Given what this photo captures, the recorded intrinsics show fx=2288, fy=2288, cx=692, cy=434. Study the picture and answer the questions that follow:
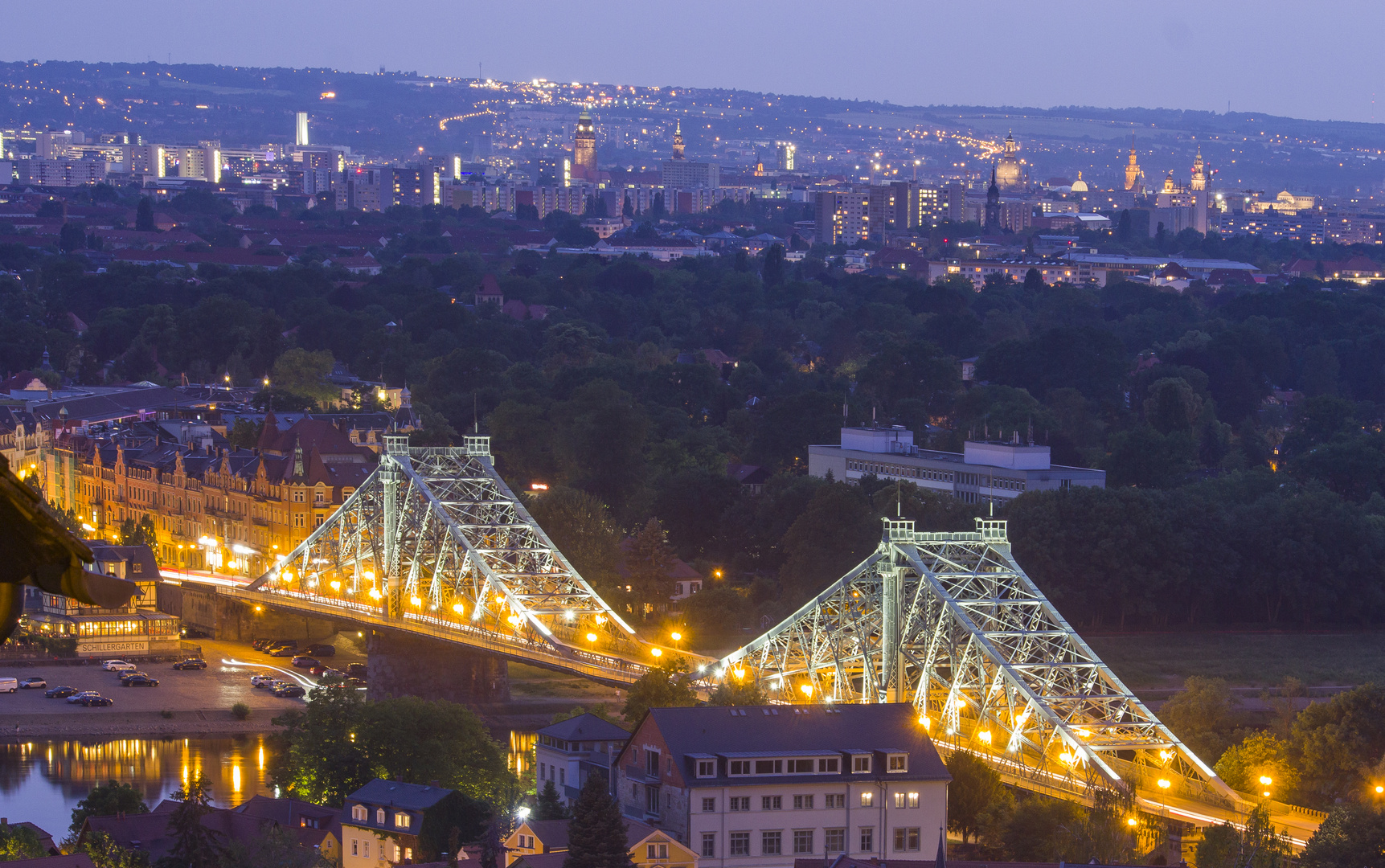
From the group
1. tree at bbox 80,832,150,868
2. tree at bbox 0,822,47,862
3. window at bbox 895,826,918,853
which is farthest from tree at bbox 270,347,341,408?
window at bbox 895,826,918,853

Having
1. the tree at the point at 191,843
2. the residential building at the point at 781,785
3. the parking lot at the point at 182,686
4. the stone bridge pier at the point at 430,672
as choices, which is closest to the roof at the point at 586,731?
the residential building at the point at 781,785

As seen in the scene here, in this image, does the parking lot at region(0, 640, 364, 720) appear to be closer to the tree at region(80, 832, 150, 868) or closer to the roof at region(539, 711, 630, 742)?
the roof at region(539, 711, 630, 742)

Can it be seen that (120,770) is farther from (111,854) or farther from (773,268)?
(773,268)

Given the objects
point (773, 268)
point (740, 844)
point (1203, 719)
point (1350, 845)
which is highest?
point (1350, 845)

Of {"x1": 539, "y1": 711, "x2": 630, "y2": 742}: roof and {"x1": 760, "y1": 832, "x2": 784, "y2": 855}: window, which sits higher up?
{"x1": 760, "y1": 832, "x2": 784, "y2": 855}: window

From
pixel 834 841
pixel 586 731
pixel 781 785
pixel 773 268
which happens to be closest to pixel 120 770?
pixel 586 731

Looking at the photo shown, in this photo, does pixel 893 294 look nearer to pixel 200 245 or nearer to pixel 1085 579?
pixel 200 245
